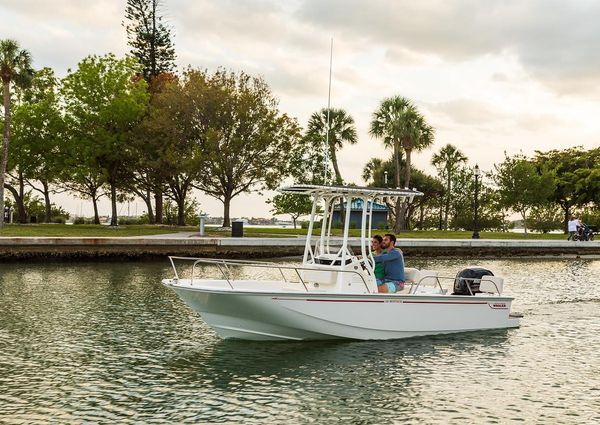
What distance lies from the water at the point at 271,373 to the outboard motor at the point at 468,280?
95cm

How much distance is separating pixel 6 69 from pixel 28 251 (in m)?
13.6

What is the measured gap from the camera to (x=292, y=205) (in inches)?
2594

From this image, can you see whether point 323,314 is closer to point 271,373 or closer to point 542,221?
point 271,373

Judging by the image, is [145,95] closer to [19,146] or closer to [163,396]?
[19,146]

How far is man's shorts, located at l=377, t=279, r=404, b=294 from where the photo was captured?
13375 mm

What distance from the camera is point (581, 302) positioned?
Answer: 20047 millimetres

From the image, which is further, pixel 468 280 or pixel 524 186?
pixel 524 186

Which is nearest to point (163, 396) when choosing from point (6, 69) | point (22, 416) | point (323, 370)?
point (22, 416)

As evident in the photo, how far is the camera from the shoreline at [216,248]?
30.3 metres

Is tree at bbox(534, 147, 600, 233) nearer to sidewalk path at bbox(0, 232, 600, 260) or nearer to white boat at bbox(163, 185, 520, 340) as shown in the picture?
sidewalk path at bbox(0, 232, 600, 260)

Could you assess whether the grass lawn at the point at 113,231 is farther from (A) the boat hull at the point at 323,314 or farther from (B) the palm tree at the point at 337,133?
(A) the boat hull at the point at 323,314

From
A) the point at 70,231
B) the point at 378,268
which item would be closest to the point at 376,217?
the point at 70,231

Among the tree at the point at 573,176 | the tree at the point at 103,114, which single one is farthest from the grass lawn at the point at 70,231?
the tree at the point at 573,176

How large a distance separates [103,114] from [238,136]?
30.7 ft
